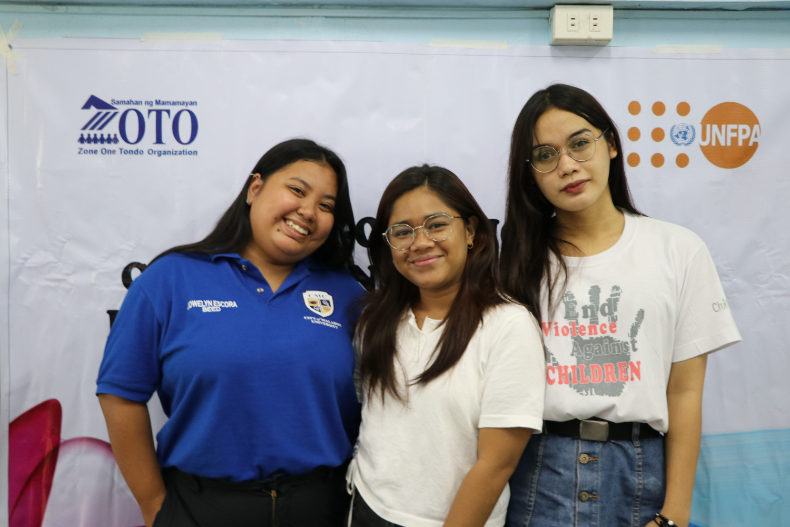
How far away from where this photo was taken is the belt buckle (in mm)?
1287

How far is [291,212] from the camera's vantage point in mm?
1544

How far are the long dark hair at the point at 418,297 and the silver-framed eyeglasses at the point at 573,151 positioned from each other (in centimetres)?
22

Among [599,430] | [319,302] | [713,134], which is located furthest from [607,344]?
[713,134]

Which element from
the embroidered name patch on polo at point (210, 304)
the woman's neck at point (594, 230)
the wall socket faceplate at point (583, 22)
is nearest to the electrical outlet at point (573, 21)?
the wall socket faceplate at point (583, 22)

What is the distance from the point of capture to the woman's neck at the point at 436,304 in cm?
141

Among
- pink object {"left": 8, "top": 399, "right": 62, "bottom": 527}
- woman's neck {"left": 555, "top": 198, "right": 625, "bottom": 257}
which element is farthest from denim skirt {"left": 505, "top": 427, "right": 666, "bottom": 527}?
pink object {"left": 8, "top": 399, "right": 62, "bottom": 527}

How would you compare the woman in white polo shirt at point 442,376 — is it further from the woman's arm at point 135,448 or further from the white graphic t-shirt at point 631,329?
the woman's arm at point 135,448

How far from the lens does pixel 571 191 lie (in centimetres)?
137

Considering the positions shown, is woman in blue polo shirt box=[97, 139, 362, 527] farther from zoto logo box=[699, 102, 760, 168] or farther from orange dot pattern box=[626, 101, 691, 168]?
zoto logo box=[699, 102, 760, 168]

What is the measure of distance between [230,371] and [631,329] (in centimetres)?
104

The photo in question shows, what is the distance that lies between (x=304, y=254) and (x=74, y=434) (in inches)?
49.3

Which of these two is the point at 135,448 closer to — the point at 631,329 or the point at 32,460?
the point at 32,460

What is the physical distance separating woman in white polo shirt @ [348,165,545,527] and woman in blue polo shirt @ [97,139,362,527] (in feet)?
0.39

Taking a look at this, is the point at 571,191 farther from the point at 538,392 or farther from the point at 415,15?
the point at 415,15
